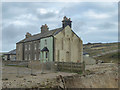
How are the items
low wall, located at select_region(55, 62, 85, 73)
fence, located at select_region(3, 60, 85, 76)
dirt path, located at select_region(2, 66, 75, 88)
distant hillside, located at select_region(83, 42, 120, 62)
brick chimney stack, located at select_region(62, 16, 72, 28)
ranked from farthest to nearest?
distant hillside, located at select_region(83, 42, 120, 62) < brick chimney stack, located at select_region(62, 16, 72, 28) < fence, located at select_region(3, 60, 85, 76) < low wall, located at select_region(55, 62, 85, 73) < dirt path, located at select_region(2, 66, 75, 88)

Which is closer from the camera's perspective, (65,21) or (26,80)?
(26,80)

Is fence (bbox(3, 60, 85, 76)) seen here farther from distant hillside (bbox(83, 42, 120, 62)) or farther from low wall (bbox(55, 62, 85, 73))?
distant hillside (bbox(83, 42, 120, 62))

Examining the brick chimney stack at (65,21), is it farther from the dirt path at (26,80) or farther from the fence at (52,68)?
the dirt path at (26,80)

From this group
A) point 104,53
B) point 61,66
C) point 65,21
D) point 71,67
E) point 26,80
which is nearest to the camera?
point 26,80

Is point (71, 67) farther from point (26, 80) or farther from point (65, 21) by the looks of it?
point (65, 21)

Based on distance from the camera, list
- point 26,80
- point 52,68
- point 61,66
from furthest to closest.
→ point 52,68, point 61,66, point 26,80

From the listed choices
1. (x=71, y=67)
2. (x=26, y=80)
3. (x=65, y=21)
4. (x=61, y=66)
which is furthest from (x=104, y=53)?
(x=26, y=80)

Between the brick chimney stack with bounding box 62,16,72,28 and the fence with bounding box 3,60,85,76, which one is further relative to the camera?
the brick chimney stack with bounding box 62,16,72,28

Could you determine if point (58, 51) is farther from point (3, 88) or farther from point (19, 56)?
point (3, 88)

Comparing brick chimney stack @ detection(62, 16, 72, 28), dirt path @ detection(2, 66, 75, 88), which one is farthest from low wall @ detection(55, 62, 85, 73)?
brick chimney stack @ detection(62, 16, 72, 28)

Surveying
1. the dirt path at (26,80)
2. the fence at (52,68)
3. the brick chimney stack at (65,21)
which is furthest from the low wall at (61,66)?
the brick chimney stack at (65,21)

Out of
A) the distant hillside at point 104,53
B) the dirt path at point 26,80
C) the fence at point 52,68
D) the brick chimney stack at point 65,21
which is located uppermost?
the brick chimney stack at point 65,21

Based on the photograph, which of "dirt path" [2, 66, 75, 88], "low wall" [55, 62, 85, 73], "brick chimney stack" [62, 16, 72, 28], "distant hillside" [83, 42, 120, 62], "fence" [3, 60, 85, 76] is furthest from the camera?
"distant hillside" [83, 42, 120, 62]

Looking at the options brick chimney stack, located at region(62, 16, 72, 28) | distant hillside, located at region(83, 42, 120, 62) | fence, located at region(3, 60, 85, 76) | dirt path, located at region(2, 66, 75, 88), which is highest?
brick chimney stack, located at region(62, 16, 72, 28)
